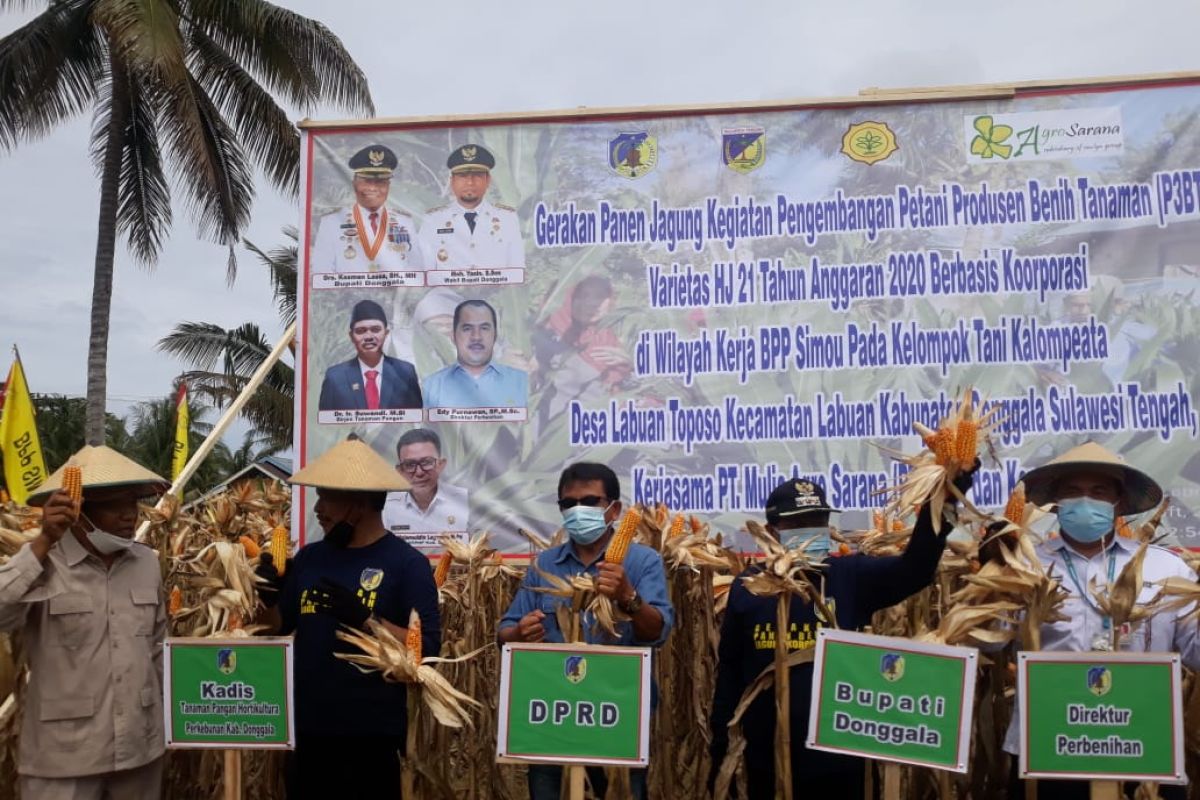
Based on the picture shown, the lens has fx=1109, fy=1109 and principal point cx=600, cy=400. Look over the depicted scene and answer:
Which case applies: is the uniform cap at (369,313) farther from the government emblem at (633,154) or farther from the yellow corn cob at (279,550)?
the yellow corn cob at (279,550)

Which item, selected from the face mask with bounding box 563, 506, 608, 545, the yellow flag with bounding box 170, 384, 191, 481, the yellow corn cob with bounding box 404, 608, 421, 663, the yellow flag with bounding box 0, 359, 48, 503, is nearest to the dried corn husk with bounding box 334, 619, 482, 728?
the yellow corn cob with bounding box 404, 608, 421, 663

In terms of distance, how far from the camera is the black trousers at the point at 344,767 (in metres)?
4.18

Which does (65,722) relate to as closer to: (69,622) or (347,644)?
(69,622)

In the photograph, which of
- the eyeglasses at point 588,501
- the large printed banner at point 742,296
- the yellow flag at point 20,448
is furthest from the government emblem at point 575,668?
the yellow flag at point 20,448

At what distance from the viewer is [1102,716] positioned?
358cm

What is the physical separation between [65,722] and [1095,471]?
405 cm

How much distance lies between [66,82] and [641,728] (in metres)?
18.2

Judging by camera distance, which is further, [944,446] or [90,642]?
[90,642]

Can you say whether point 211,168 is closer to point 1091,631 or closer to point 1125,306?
point 1125,306

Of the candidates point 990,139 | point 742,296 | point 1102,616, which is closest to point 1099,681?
point 1102,616

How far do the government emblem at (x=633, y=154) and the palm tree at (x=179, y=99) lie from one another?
12.3 m

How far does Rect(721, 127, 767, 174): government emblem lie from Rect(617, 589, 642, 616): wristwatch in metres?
3.18

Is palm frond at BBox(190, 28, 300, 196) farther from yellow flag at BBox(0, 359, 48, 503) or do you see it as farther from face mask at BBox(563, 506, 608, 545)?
face mask at BBox(563, 506, 608, 545)

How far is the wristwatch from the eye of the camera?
3990 millimetres
